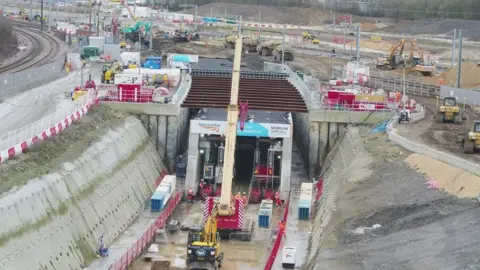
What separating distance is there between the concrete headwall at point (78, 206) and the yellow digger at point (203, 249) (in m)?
4.05

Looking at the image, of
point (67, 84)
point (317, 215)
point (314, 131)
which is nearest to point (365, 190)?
point (317, 215)

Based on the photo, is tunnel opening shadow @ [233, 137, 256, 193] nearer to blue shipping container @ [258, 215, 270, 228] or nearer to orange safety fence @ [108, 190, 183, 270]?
A: orange safety fence @ [108, 190, 183, 270]

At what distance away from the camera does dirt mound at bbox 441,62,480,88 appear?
86.3 metres

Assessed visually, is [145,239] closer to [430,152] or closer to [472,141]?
[430,152]

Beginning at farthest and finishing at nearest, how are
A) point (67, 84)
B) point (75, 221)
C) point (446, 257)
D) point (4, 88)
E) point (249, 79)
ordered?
point (249, 79), point (67, 84), point (4, 88), point (75, 221), point (446, 257)

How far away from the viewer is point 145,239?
4538 centimetres

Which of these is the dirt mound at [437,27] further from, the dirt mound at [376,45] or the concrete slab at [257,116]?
the concrete slab at [257,116]

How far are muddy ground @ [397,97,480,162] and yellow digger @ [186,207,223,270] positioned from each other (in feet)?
46.0

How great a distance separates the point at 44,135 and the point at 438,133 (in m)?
22.8

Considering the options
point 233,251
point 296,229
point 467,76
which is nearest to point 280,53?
point 467,76

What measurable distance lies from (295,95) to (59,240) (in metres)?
33.6

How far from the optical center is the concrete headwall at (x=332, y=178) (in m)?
43.4

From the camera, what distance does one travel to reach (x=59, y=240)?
38.1m

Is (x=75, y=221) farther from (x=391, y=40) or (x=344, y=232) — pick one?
(x=391, y=40)
